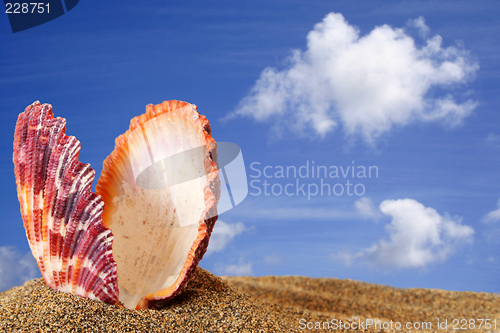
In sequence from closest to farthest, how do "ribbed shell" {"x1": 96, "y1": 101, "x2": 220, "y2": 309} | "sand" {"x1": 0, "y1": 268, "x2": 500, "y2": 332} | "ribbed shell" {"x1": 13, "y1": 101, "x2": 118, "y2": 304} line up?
1. "sand" {"x1": 0, "y1": 268, "x2": 500, "y2": 332}
2. "ribbed shell" {"x1": 13, "y1": 101, "x2": 118, "y2": 304}
3. "ribbed shell" {"x1": 96, "y1": 101, "x2": 220, "y2": 309}

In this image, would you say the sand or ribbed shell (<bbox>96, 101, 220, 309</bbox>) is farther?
ribbed shell (<bbox>96, 101, 220, 309</bbox>)

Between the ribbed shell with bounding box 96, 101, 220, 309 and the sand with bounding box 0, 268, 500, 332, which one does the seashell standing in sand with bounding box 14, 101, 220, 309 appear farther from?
the sand with bounding box 0, 268, 500, 332

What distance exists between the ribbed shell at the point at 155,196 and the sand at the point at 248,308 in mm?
442

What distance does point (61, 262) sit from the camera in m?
3.54

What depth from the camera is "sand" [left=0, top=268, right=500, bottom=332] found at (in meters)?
3.20

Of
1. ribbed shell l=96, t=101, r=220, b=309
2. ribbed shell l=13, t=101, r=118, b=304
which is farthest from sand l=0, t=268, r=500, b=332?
ribbed shell l=96, t=101, r=220, b=309

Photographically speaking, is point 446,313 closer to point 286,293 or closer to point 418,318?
point 418,318

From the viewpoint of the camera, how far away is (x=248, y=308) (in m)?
4.02

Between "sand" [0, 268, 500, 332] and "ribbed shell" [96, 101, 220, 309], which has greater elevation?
"ribbed shell" [96, 101, 220, 309]

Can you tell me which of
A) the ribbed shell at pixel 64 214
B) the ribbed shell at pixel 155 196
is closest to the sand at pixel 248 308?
the ribbed shell at pixel 64 214

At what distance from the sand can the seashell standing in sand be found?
240mm

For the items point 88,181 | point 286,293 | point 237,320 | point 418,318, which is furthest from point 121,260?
point 418,318

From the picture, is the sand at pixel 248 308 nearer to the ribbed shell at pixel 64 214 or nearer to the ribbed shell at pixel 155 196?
the ribbed shell at pixel 64 214

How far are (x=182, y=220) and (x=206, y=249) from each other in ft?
1.74
